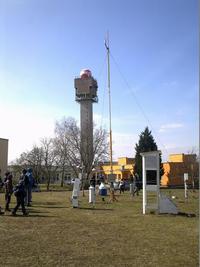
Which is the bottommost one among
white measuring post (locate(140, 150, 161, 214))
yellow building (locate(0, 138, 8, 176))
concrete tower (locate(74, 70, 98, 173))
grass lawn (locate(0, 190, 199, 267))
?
grass lawn (locate(0, 190, 199, 267))

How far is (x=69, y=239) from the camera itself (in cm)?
1166

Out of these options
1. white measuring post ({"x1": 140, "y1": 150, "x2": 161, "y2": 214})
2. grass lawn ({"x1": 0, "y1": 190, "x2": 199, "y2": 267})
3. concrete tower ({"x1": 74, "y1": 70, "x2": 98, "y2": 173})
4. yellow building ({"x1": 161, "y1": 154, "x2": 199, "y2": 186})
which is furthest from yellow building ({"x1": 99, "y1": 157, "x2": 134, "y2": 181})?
grass lawn ({"x1": 0, "y1": 190, "x2": 199, "y2": 267})

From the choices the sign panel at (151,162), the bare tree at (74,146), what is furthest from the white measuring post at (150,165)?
→ the bare tree at (74,146)

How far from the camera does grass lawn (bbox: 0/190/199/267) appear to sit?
9148 millimetres

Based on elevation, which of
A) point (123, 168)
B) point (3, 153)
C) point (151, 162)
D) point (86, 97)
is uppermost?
point (86, 97)

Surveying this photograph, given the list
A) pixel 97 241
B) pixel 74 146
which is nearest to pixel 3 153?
pixel 74 146

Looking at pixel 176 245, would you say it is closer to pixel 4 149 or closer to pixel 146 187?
pixel 146 187

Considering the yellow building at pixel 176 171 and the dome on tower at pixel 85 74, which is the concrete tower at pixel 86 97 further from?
the yellow building at pixel 176 171

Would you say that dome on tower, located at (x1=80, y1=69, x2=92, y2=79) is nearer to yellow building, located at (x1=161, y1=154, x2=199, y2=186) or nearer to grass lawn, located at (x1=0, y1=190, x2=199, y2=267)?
yellow building, located at (x1=161, y1=154, x2=199, y2=186)

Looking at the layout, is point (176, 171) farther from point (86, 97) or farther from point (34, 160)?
point (34, 160)

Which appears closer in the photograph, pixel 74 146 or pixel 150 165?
pixel 150 165

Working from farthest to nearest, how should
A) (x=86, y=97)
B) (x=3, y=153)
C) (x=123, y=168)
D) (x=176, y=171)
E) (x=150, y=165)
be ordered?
(x=123, y=168) < (x=86, y=97) < (x=176, y=171) < (x=3, y=153) < (x=150, y=165)

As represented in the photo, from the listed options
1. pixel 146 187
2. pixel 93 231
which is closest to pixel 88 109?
pixel 146 187

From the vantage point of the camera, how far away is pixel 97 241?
11.4 metres
